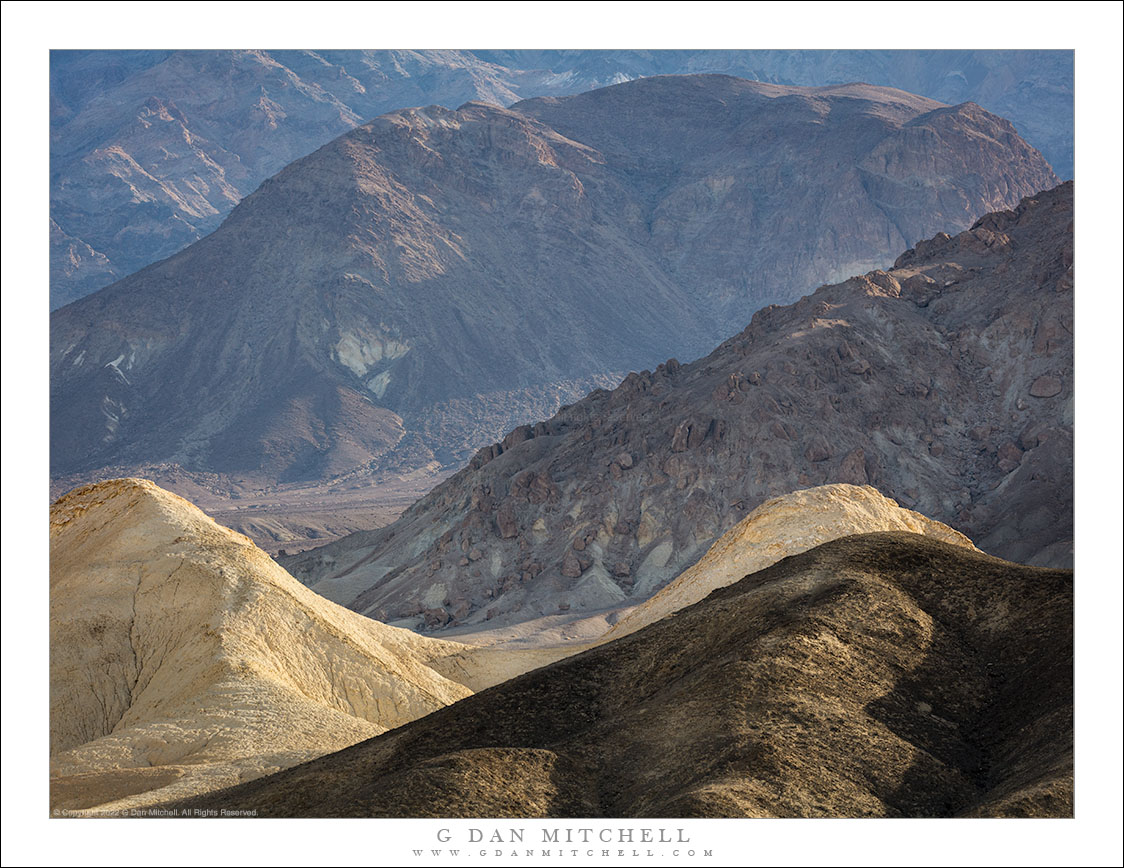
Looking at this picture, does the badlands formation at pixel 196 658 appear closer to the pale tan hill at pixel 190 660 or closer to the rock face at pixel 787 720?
the pale tan hill at pixel 190 660

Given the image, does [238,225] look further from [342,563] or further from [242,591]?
[242,591]

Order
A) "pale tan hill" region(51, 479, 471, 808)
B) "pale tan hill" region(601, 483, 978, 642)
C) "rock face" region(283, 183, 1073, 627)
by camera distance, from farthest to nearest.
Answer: "rock face" region(283, 183, 1073, 627) < "pale tan hill" region(601, 483, 978, 642) < "pale tan hill" region(51, 479, 471, 808)

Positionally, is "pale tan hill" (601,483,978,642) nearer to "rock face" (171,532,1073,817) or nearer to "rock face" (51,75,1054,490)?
"rock face" (171,532,1073,817)

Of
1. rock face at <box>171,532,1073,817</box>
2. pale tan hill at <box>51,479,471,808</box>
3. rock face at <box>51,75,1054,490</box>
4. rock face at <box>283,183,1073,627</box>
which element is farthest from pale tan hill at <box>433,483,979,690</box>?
rock face at <box>51,75,1054,490</box>

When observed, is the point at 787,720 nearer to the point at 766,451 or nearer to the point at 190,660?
the point at 190,660

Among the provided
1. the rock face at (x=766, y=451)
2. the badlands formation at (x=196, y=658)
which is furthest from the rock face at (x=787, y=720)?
the rock face at (x=766, y=451)

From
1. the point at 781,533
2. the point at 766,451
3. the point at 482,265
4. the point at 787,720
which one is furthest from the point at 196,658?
the point at 482,265
